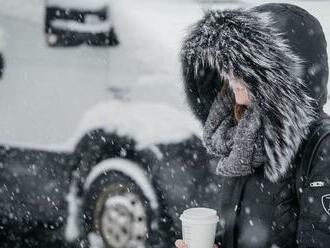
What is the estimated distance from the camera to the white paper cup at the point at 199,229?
2117mm

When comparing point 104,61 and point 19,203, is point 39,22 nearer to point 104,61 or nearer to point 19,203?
point 104,61

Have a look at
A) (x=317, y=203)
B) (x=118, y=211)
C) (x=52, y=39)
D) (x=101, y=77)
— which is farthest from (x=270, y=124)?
(x=52, y=39)

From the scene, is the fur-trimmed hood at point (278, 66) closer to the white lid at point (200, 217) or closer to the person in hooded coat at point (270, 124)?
the person in hooded coat at point (270, 124)

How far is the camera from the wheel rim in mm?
4301

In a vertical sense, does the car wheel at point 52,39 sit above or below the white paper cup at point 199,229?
above

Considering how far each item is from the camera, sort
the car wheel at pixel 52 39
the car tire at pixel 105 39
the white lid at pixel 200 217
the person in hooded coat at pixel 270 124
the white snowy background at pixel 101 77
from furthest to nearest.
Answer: the car wheel at pixel 52 39 < the car tire at pixel 105 39 < the white snowy background at pixel 101 77 < the white lid at pixel 200 217 < the person in hooded coat at pixel 270 124

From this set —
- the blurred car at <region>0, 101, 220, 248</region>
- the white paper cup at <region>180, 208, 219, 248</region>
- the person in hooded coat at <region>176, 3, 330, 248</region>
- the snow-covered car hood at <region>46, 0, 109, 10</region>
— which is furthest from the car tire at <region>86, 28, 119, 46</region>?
the white paper cup at <region>180, 208, 219, 248</region>

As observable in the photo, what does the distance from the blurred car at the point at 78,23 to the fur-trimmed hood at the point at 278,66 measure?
2056mm

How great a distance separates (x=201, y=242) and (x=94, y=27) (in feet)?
7.92

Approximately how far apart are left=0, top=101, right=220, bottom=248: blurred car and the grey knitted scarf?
1.61 metres

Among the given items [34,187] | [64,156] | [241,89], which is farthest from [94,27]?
[241,89]

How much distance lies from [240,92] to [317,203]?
1.46 ft

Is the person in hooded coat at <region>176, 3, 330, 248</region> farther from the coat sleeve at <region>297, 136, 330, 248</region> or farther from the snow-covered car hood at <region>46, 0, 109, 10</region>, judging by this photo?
the snow-covered car hood at <region>46, 0, 109, 10</region>

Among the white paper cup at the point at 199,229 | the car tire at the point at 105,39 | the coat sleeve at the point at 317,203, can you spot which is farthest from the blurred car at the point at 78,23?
the coat sleeve at the point at 317,203
